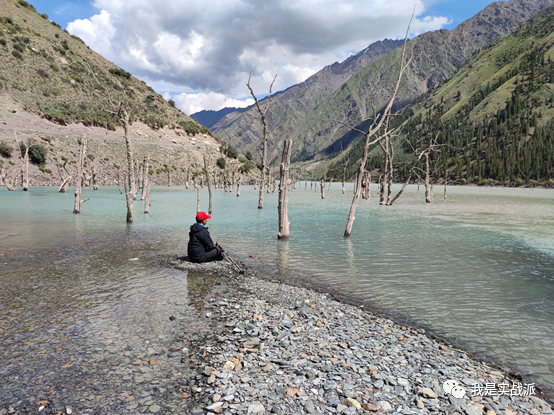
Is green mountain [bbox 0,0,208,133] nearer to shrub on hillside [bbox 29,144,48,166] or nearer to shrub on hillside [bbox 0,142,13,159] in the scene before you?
shrub on hillside [bbox 29,144,48,166]

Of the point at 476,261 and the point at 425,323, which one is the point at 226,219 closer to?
the point at 476,261

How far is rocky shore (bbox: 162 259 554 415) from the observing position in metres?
5.04

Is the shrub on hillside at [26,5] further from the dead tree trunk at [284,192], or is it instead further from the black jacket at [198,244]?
the black jacket at [198,244]

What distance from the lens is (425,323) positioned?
8.68 metres

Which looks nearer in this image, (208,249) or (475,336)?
(475,336)

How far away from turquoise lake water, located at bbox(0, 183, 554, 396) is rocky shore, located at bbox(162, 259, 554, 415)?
4.44ft

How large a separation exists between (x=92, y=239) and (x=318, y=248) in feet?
44.6

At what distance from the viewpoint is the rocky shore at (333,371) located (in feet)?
16.5

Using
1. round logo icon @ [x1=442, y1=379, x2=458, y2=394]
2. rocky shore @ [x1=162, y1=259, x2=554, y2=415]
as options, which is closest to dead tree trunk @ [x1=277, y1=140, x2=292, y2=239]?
rocky shore @ [x1=162, y1=259, x2=554, y2=415]

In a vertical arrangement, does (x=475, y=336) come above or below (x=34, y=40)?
below

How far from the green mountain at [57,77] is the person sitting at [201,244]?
71.8 m

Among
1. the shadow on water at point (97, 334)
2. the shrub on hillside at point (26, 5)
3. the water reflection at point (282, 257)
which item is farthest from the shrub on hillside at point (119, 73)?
the shadow on water at point (97, 334)

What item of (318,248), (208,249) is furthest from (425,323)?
(318,248)

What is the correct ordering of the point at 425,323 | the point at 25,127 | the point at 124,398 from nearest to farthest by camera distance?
1. the point at 124,398
2. the point at 425,323
3. the point at 25,127
